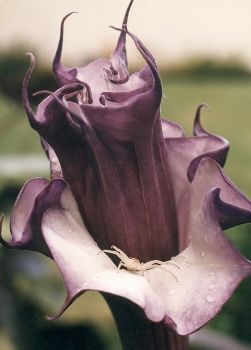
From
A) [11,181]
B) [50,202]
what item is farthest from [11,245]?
[11,181]

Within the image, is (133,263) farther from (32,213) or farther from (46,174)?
(46,174)

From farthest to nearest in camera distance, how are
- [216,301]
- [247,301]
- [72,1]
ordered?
1. [72,1]
2. [247,301]
3. [216,301]

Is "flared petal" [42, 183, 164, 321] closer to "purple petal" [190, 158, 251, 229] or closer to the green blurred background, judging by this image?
"purple petal" [190, 158, 251, 229]

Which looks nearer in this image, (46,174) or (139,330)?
(139,330)

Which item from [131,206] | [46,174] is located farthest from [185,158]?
[46,174]

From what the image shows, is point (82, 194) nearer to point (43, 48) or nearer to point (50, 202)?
point (50, 202)

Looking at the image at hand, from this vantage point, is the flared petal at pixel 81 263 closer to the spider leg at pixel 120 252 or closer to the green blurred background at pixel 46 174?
the spider leg at pixel 120 252
